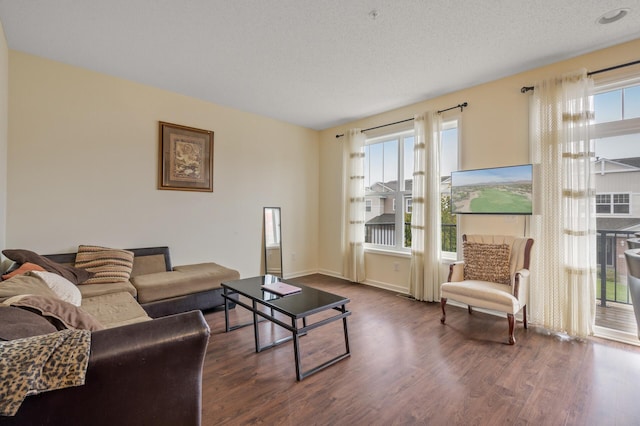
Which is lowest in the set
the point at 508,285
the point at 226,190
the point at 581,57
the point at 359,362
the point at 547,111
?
the point at 359,362

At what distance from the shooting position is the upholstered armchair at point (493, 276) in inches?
105

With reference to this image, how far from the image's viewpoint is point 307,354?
239 cm

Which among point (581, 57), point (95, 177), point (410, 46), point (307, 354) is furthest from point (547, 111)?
point (95, 177)

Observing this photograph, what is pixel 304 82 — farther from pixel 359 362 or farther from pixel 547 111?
pixel 359 362

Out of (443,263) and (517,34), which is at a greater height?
(517,34)

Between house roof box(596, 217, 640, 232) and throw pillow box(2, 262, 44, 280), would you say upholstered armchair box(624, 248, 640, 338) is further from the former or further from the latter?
throw pillow box(2, 262, 44, 280)

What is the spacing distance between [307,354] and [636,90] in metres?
3.69

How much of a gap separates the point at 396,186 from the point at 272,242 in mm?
2155

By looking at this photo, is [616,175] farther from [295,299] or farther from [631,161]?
[295,299]

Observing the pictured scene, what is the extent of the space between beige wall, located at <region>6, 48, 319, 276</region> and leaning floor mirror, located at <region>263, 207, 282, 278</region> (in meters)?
0.12

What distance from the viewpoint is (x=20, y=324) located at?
1116mm

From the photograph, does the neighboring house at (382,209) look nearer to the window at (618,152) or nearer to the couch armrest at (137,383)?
the window at (618,152)

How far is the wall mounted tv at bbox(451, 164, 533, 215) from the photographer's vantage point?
2951 millimetres

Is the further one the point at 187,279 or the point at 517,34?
the point at 187,279
